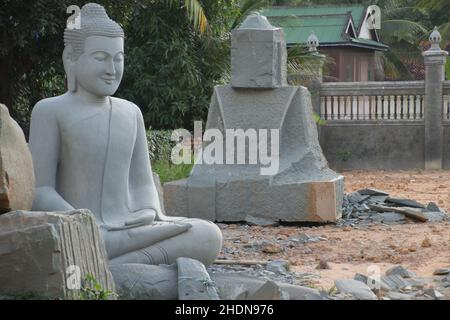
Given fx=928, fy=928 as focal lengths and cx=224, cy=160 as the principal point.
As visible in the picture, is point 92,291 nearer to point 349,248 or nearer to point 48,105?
point 48,105

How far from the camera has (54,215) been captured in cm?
459

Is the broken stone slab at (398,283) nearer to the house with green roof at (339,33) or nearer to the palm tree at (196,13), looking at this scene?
the palm tree at (196,13)

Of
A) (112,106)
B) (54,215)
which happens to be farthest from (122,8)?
(54,215)

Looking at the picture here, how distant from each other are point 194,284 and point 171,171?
26.0 feet

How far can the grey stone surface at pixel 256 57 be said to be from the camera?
1002 centimetres

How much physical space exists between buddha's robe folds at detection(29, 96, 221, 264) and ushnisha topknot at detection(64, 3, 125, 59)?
1.20 feet

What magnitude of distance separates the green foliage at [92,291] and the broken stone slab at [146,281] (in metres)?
0.39

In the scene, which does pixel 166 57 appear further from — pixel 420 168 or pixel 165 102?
pixel 420 168

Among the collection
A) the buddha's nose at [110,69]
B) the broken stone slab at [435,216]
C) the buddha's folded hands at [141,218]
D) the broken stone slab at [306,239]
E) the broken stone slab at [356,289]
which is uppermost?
the buddha's nose at [110,69]

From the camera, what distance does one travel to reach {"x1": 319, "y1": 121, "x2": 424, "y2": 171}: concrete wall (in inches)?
722

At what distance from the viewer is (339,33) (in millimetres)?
24844

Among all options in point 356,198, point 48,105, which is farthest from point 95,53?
point 356,198

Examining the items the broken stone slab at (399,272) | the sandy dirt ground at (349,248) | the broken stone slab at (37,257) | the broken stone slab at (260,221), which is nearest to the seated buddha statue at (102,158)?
the broken stone slab at (37,257)

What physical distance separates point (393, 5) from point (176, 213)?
23230 millimetres
